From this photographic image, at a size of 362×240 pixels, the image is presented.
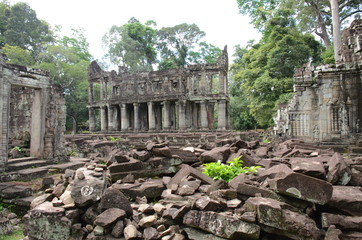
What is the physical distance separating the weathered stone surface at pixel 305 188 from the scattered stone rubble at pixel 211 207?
11mm

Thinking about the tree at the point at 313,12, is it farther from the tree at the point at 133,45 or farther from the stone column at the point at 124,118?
the tree at the point at 133,45

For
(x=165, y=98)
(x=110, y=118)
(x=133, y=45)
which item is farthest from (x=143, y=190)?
(x=133, y=45)

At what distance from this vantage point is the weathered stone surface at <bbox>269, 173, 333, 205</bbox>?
3104 mm

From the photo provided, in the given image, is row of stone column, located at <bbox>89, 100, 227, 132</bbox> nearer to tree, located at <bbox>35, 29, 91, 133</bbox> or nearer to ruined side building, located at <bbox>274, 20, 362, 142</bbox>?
tree, located at <bbox>35, 29, 91, 133</bbox>

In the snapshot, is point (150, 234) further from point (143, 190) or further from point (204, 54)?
point (204, 54)

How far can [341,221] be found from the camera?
295 cm

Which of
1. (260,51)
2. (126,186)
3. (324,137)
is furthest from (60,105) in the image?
(260,51)

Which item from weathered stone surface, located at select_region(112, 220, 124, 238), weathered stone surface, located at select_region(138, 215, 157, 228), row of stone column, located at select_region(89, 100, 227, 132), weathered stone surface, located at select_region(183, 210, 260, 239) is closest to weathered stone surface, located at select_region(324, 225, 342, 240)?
weathered stone surface, located at select_region(183, 210, 260, 239)

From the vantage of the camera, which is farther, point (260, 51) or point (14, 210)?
point (260, 51)

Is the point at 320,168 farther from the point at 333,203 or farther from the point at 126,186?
the point at 126,186

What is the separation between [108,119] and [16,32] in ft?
85.4

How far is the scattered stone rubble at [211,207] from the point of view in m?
3.00

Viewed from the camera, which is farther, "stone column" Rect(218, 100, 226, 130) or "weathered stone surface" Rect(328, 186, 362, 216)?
"stone column" Rect(218, 100, 226, 130)

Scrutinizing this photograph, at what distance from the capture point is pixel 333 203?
127 inches
